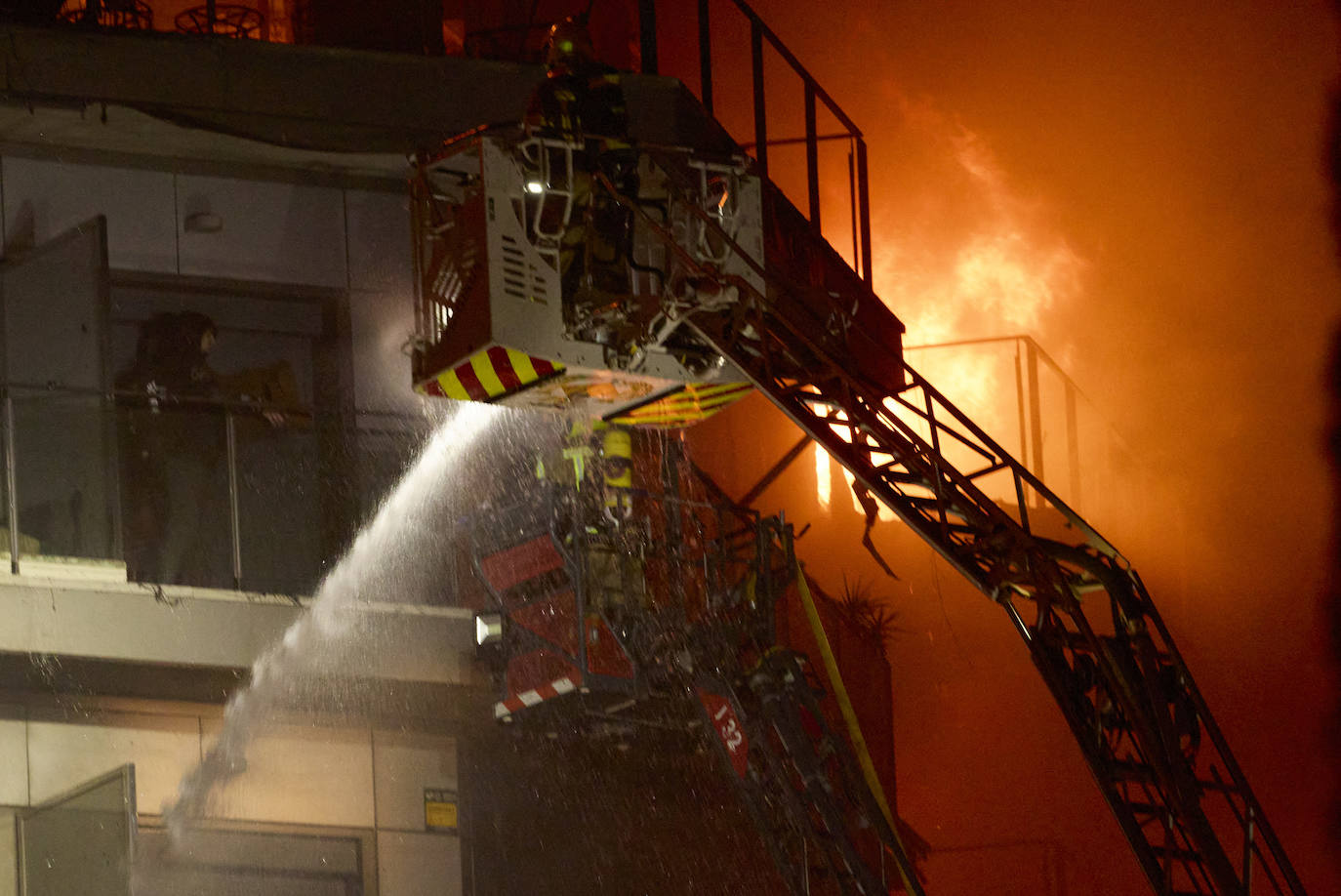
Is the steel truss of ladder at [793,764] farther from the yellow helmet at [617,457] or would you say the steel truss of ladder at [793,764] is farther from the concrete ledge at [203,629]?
the concrete ledge at [203,629]

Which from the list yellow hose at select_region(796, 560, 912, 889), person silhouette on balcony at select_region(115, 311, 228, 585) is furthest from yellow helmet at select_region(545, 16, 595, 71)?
yellow hose at select_region(796, 560, 912, 889)

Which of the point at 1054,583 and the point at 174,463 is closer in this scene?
the point at 1054,583

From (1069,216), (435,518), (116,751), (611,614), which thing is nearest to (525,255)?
(611,614)

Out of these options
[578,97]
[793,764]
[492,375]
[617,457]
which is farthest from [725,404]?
[793,764]

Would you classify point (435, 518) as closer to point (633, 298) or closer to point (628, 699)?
point (628, 699)

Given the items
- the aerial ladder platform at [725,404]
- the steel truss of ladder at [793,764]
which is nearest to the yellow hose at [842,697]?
the aerial ladder platform at [725,404]

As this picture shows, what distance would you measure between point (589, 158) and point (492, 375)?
1423 mm

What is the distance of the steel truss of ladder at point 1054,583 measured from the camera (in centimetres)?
832

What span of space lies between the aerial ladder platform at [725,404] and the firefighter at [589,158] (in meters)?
0.02

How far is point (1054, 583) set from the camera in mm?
8492

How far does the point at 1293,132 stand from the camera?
13164 millimetres

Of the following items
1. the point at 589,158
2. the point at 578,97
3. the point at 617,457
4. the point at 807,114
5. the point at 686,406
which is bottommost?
the point at 617,457

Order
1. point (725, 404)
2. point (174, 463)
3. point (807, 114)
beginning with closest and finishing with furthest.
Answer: point (725, 404), point (174, 463), point (807, 114)

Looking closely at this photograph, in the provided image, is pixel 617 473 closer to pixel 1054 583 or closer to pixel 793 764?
pixel 793 764
